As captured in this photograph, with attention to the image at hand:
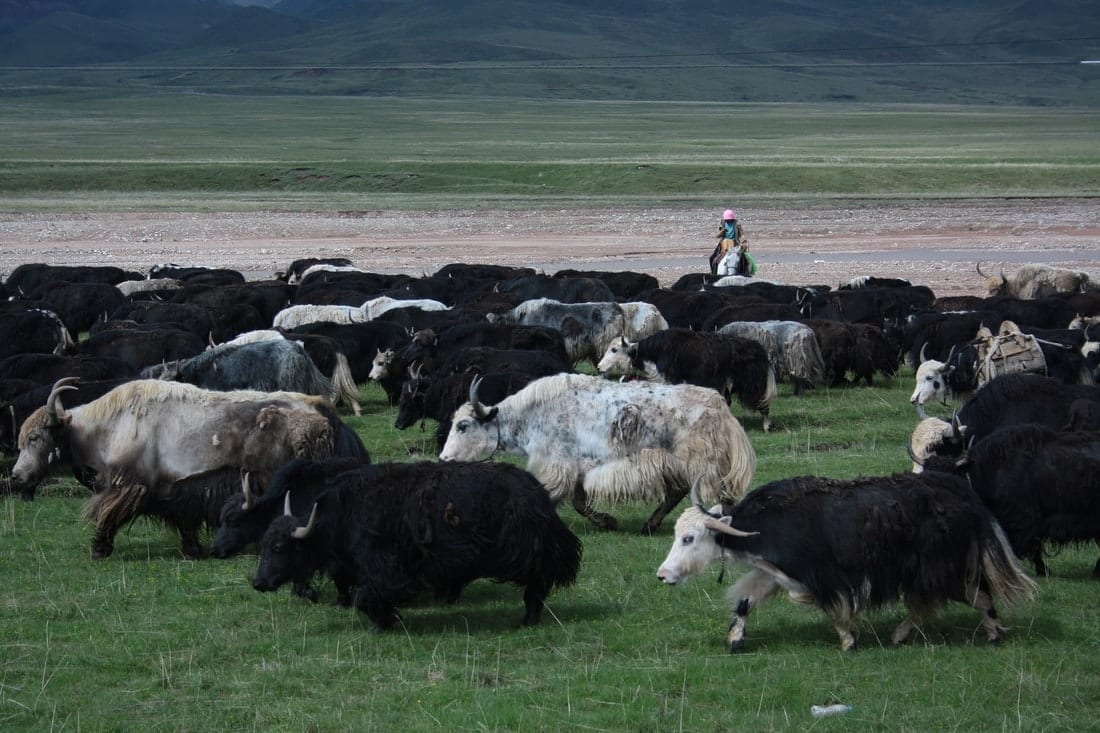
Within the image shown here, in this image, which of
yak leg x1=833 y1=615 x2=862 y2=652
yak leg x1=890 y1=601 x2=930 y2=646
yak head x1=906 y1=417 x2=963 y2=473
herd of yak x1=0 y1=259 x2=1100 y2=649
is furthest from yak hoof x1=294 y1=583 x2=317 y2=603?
yak head x1=906 y1=417 x2=963 y2=473

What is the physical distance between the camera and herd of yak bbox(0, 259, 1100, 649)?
677 cm

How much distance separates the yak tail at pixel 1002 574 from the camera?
22.0 feet

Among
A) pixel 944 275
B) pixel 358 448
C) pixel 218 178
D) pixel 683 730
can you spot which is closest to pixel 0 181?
pixel 218 178

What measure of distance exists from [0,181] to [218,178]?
301 inches

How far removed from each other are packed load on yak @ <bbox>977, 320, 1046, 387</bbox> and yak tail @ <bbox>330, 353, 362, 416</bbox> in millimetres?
5721

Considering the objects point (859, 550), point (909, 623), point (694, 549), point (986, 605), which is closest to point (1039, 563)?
point (986, 605)

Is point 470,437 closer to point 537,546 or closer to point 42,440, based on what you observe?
point 537,546

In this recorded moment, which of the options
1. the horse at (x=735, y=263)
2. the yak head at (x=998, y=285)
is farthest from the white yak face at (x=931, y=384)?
the horse at (x=735, y=263)

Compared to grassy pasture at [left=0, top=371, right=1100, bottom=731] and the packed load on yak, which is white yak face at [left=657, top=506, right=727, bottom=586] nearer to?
grassy pasture at [left=0, top=371, right=1100, bottom=731]

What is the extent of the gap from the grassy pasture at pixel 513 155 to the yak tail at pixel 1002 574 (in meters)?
39.1

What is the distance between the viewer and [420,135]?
9144cm

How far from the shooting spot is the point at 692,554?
22.6 ft

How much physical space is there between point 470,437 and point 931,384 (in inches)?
210

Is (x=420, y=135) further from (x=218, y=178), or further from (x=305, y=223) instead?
(x=305, y=223)
